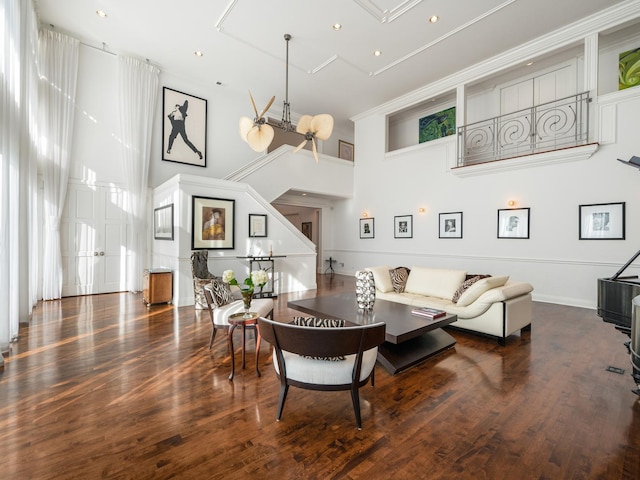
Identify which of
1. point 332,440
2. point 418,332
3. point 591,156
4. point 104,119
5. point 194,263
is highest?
point 104,119

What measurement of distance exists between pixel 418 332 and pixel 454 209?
6008 millimetres

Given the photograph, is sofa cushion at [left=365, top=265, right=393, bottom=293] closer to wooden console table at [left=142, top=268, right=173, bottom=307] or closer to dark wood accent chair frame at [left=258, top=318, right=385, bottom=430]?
dark wood accent chair frame at [left=258, top=318, right=385, bottom=430]

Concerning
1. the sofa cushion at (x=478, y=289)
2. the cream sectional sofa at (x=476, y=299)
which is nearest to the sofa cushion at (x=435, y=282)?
the cream sectional sofa at (x=476, y=299)

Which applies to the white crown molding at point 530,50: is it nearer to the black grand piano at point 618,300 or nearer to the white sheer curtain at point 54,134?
the black grand piano at point 618,300

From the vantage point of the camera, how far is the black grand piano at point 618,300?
3.00m

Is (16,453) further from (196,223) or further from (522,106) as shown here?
(522,106)

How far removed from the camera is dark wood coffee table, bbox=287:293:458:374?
3.15 m

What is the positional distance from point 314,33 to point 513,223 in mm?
6346

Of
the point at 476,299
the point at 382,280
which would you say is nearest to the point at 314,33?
the point at 382,280

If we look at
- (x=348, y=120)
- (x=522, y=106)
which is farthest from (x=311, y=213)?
(x=522, y=106)

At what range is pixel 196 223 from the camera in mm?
6266

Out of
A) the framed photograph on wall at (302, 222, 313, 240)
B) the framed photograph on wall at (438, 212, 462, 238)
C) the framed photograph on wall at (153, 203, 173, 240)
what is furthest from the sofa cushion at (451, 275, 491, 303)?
the framed photograph on wall at (302, 222, 313, 240)

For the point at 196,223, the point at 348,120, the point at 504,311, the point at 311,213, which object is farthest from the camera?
the point at 311,213

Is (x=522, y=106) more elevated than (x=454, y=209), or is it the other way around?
(x=522, y=106)
